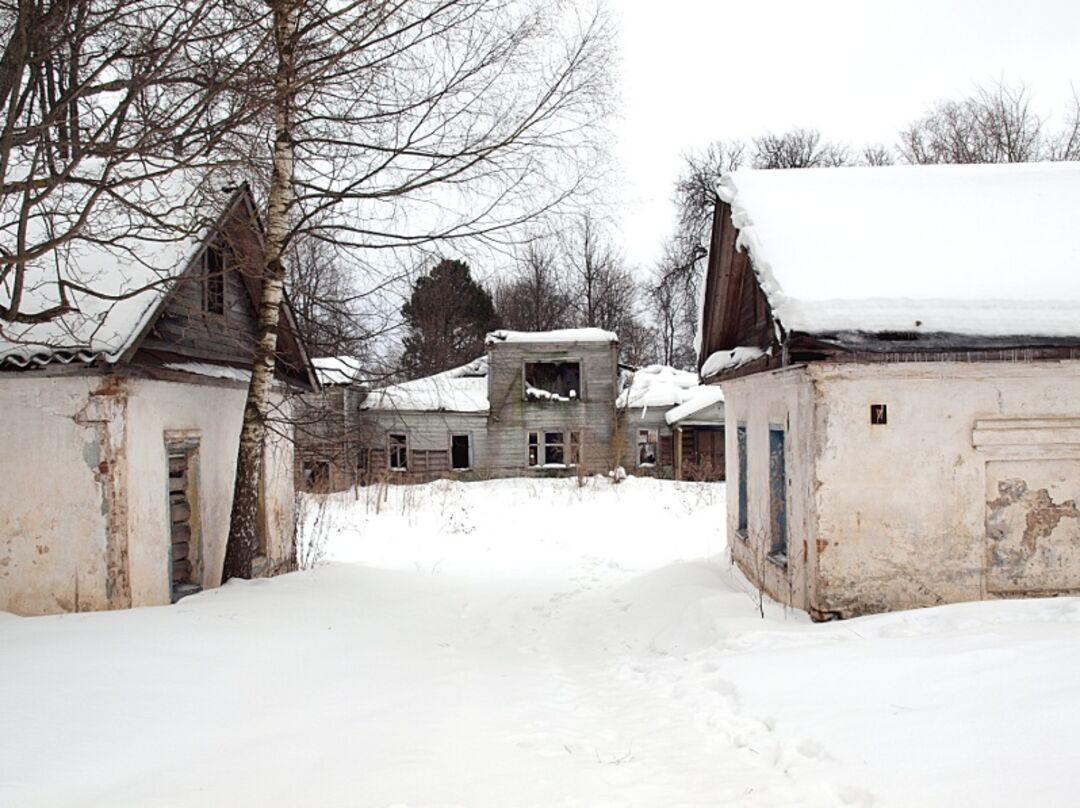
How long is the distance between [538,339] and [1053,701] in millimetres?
25743

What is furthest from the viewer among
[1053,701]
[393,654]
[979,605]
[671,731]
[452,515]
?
[452,515]

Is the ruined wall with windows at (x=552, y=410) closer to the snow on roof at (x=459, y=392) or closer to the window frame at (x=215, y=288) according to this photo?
the snow on roof at (x=459, y=392)

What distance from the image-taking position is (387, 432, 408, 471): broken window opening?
3101 cm

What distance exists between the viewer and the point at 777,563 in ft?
28.8

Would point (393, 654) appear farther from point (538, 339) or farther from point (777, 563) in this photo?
point (538, 339)

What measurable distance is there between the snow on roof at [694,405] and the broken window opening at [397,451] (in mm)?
9715

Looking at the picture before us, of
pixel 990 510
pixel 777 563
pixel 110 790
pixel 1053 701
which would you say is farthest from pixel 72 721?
pixel 990 510

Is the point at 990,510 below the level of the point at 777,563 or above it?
above

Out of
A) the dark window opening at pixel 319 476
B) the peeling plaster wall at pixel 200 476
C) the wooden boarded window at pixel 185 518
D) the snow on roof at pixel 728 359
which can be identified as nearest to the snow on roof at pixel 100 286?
the peeling plaster wall at pixel 200 476

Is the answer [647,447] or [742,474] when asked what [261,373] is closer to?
[742,474]

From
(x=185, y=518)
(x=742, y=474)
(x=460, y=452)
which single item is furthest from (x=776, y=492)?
(x=460, y=452)

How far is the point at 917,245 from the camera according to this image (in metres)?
8.20

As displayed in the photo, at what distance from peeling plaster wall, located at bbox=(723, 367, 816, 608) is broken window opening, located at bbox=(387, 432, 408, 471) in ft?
66.7

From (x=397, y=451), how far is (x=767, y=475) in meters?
23.0
